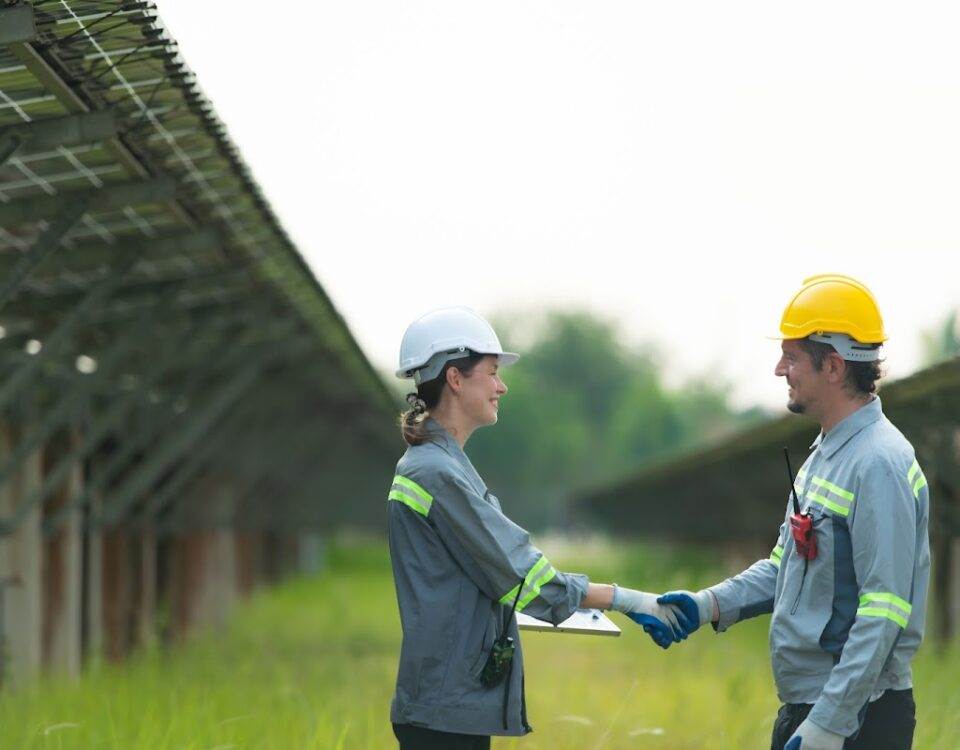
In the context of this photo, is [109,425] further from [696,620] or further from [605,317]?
[605,317]

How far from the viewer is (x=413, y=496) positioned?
458cm

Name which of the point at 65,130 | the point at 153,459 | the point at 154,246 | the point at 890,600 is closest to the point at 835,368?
the point at 890,600

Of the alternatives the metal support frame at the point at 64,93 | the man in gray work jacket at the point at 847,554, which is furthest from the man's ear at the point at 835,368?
the metal support frame at the point at 64,93

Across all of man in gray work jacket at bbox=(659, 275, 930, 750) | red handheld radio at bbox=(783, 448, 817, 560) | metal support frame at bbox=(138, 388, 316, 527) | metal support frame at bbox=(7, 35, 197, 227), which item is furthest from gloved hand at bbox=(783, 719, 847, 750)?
metal support frame at bbox=(138, 388, 316, 527)

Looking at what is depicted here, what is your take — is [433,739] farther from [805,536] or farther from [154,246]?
[154,246]

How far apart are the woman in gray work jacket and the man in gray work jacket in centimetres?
64

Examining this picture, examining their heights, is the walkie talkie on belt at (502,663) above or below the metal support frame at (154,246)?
below

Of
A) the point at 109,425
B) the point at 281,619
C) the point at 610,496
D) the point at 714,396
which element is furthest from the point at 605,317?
the point at 109,425

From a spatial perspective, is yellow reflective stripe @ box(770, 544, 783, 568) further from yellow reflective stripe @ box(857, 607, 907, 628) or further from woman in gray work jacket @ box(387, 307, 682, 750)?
yellow reflective stripe @ box(857, 607, 907, 628)

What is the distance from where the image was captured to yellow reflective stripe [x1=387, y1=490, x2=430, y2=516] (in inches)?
180

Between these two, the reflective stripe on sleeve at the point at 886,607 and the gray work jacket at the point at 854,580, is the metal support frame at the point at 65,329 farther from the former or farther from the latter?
the reflective stripe on sleeve at the point at 886,607

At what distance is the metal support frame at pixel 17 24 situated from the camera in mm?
5027

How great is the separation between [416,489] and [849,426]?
114 centimetres

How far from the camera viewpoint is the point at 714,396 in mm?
102562
